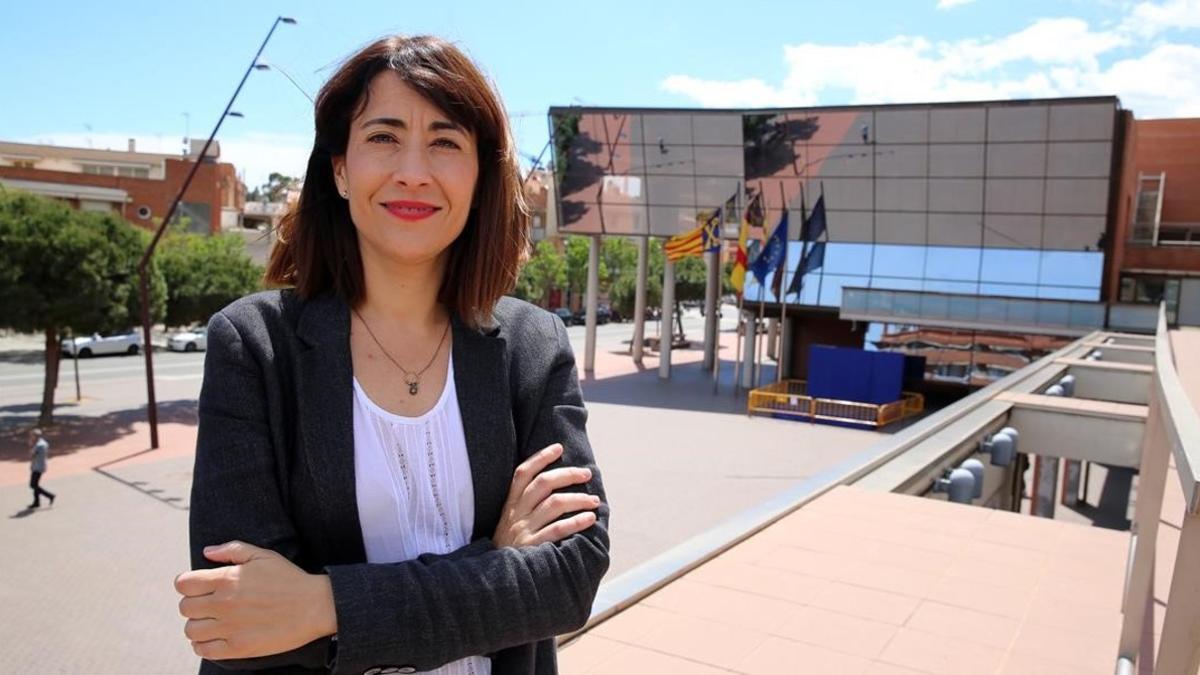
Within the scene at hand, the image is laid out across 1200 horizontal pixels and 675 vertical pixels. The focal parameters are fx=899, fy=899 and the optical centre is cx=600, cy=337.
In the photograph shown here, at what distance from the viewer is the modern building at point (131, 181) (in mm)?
44000

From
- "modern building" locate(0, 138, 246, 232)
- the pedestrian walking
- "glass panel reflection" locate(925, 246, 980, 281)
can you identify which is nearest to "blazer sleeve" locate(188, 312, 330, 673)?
the pedestrian walking

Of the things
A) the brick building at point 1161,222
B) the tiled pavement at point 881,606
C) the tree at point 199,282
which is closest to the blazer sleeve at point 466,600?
the tiled pavement at point 881,606

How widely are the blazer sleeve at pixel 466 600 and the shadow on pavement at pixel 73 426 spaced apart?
19.2 meters

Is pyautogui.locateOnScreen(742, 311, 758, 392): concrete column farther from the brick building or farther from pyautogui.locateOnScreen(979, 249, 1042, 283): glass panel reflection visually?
the brick building

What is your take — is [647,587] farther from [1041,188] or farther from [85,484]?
[1041,188]

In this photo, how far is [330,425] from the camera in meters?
1.55

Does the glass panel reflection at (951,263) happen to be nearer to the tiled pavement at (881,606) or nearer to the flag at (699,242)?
the flag at (699,242)

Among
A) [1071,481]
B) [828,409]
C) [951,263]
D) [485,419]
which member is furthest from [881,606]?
[951,263]

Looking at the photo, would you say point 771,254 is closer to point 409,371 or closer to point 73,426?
point 73,426

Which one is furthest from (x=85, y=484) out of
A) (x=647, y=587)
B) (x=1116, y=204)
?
(x=1116, y=204)

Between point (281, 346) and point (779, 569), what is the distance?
3.70 metres

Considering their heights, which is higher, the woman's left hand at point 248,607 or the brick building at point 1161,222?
the brick building at point 1161,222

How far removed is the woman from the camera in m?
1.44

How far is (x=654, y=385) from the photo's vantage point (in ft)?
108
